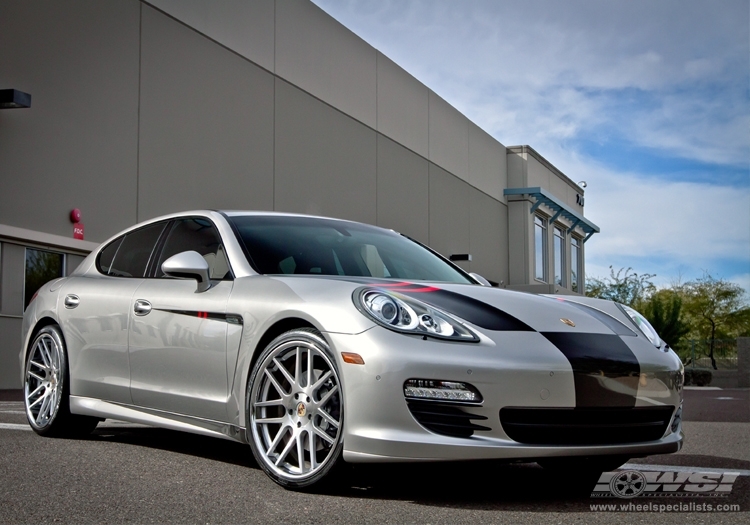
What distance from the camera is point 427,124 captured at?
32719 millimetres

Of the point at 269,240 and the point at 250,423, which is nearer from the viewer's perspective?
the point at 250,423

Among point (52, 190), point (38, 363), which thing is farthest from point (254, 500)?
point (52, 190)

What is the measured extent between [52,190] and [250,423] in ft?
41.0

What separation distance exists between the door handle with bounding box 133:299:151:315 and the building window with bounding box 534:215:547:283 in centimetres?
3899

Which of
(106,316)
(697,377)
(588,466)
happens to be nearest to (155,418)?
(106,316)

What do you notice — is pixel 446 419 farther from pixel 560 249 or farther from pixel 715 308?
pixel 715 308

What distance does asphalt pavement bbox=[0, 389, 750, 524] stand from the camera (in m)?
3.56

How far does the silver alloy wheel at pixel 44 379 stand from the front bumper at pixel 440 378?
2.76m

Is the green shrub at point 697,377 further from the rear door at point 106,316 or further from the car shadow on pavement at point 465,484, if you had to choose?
the rear door at point 106,316

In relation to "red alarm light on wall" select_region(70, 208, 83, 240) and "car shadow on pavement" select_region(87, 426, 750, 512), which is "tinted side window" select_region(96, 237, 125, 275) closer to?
"car shadow on pavement" select_region(87, 426, 750, 512)

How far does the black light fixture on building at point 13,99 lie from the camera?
14.3 meters

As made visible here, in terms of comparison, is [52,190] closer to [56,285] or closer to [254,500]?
[56,285]

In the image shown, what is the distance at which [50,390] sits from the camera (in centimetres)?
603

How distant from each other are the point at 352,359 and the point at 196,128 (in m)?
16.4
